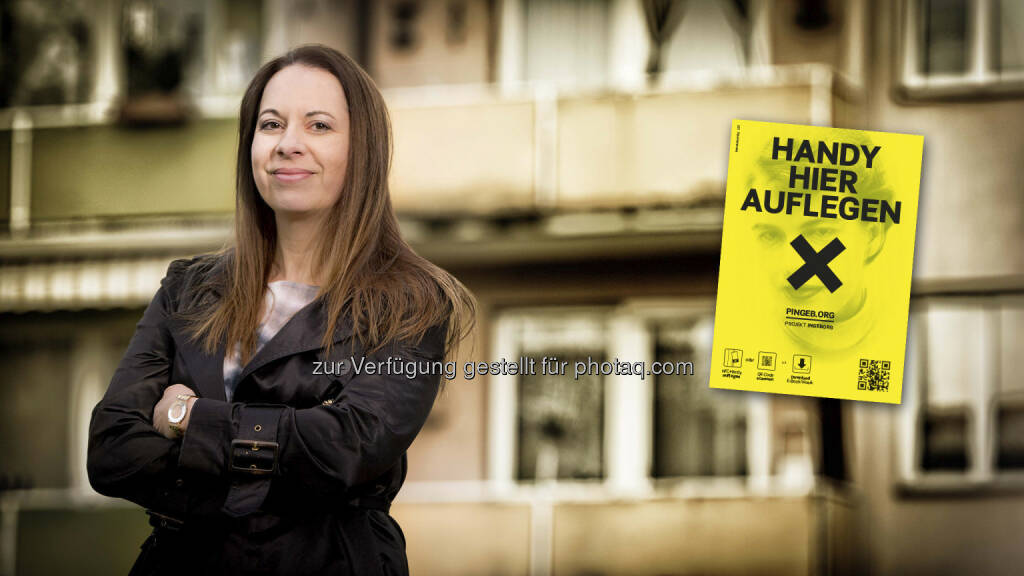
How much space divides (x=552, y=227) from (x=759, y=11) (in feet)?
7.35

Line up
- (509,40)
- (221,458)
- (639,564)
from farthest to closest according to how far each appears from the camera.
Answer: (509,40) → (639,564) → (221,458)

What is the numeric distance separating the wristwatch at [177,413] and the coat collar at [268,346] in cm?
4

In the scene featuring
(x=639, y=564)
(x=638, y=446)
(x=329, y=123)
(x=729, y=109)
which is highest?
(x=729, y=109)

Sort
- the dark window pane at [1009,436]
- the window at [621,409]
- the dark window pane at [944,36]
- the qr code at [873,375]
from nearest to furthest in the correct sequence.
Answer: the qr code at [873,375] < the dark window pane at [1009,436] < the window at [621,409] < the dark window pane at [944,36]

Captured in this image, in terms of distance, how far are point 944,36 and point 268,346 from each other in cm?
1137

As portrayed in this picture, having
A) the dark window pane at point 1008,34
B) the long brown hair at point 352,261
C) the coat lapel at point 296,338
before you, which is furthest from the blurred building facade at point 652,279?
the coat lapel at point 296,338

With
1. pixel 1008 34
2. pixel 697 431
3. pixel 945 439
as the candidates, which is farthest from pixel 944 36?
pixel 697 431

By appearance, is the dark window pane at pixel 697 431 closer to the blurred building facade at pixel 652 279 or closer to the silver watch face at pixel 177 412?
the blurred building facade at pixel 652 279

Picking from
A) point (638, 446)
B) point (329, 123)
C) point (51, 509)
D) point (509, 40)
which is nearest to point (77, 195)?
point (51, 509)

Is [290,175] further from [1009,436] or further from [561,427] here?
[1009,436]

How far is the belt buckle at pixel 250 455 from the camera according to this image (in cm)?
273

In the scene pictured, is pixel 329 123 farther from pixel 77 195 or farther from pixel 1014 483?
pixel 77 195

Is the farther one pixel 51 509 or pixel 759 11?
pixel 51 509

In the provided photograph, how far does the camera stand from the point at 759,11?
1338cm
